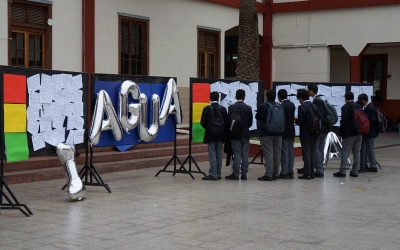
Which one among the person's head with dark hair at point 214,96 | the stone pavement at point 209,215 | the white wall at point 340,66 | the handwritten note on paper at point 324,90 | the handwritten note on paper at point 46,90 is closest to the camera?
the stone pavement at point 209,215

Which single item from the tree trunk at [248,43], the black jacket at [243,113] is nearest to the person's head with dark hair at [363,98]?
the black jacket at [243,113]

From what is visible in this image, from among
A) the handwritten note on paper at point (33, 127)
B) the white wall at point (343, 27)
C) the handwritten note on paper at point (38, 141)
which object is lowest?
the handwritten note on paper at point (38, 141)

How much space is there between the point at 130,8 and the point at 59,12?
2.62 m

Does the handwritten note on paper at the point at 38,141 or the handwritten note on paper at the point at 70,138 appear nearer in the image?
the handwritten note on paper at the point at 38,141

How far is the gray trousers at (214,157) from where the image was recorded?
12281mm

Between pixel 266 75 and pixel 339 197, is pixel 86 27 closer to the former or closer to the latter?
pixel 339 197

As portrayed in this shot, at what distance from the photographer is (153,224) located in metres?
8.17

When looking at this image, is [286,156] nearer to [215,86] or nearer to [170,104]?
[215,86]

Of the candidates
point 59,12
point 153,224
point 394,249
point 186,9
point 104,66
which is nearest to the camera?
point 394,249

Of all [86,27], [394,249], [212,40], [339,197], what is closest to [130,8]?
[86,27]

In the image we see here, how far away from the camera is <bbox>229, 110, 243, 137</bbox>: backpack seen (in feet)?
39.5

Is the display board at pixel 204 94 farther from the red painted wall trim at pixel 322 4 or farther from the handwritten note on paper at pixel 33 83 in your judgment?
the red painted wall trim at pixel 322 4

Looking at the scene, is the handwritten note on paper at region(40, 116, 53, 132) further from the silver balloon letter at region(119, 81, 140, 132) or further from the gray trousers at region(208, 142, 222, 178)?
the gray trousers at region(208, 142, 222, 178)

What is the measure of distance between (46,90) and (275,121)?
4502 millimetres
